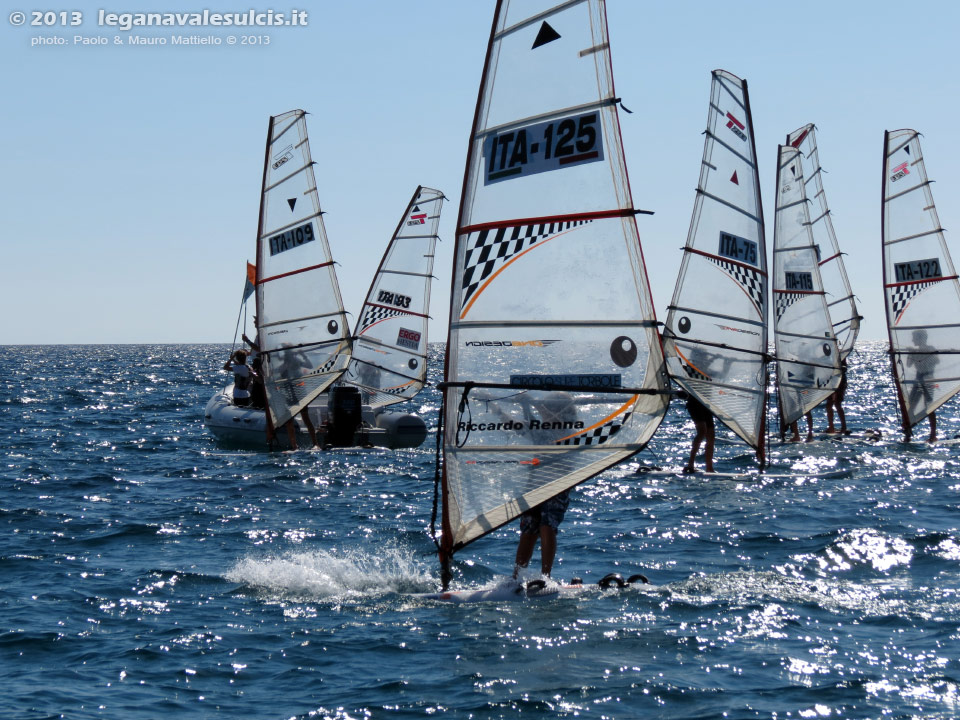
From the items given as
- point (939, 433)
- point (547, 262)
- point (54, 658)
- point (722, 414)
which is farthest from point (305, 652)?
point (939, 433)

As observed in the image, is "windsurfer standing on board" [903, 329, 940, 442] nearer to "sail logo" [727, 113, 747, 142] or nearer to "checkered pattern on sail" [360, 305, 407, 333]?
"sail logo" [727, 113, 747, 142]

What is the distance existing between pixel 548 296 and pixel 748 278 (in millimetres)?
10204

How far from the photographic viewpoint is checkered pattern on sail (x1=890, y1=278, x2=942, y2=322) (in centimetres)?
2575

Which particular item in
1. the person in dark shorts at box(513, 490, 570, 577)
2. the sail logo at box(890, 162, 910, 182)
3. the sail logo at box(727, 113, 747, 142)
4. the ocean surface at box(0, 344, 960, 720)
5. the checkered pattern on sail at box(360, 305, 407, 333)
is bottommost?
the ocean surface at box(0, 344, 960, 720)

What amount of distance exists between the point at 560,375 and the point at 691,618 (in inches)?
97.3

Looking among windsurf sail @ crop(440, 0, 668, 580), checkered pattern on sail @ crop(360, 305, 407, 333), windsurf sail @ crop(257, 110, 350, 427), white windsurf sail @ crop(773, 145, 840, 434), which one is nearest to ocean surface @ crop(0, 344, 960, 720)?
windsurf sail @ crop(440, 0, 668, 580)

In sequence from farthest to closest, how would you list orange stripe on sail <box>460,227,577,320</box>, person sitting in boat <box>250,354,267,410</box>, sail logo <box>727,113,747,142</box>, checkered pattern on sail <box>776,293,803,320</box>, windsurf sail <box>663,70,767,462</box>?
checkered pattern on sail <box>776,293,803,320</box>
person sitting in boat <box>250,354,267,410</box>
sail logo <box>727,113,747,142</box>
windsurf sail <box>663,70,767,462</box>
orange stripe on sail <box>460,227,577,320</box>

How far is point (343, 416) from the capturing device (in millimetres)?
22812

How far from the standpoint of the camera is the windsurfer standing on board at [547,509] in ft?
31.4

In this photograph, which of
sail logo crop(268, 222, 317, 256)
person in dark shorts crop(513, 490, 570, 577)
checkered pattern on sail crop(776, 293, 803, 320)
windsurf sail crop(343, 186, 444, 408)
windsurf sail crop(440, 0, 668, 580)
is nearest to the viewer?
windsurf sail crop(440, 0, 668, 580)

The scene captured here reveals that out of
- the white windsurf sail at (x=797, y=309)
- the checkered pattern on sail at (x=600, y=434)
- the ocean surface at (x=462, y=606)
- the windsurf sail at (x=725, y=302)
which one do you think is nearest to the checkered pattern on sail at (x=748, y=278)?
the windsurf sail at (x=725, y=302)

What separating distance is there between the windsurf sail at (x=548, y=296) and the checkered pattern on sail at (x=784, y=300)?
54.2ft

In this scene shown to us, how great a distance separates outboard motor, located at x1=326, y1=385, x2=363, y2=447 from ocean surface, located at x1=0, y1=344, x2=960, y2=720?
4089 millimetres

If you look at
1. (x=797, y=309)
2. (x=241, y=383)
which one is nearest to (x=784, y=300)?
(x=797, y=309)
